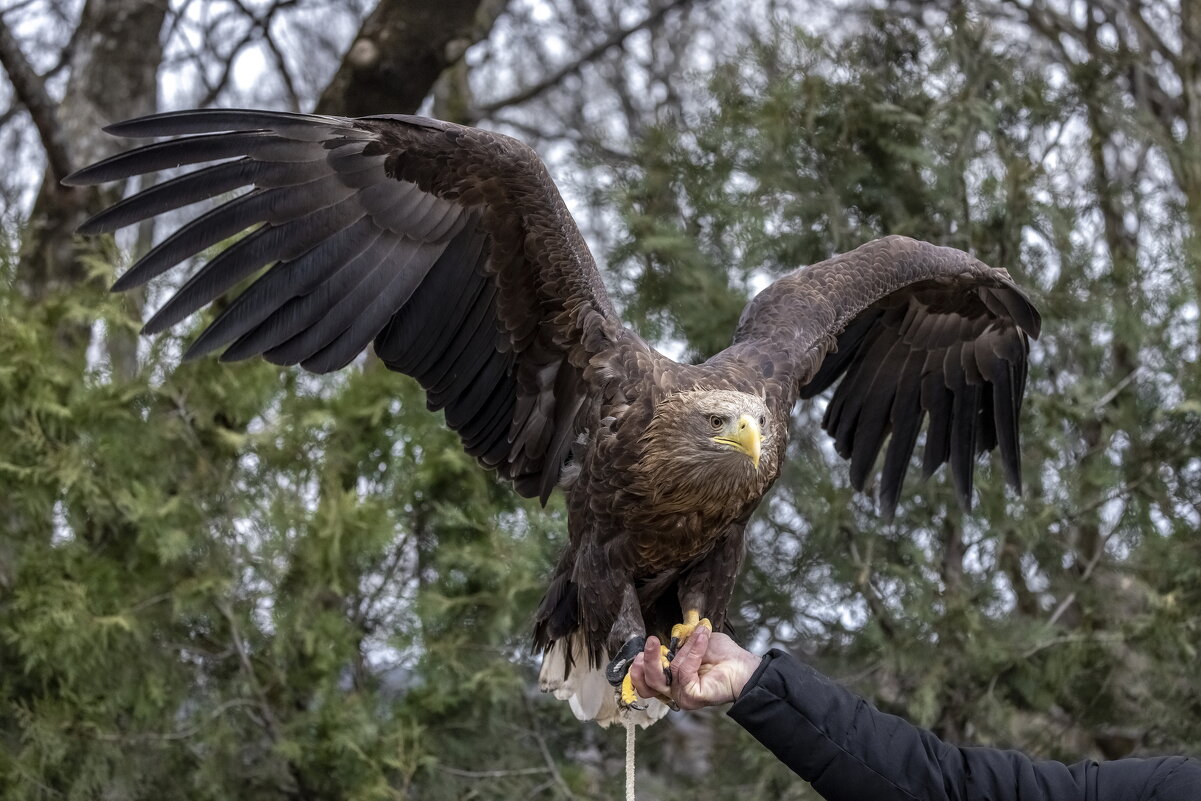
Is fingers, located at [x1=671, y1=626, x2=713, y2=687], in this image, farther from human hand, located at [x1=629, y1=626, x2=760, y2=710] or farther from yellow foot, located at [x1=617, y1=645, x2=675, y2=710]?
yellow foot, located at [x1=617, y1=645, x2=675, y2=710]

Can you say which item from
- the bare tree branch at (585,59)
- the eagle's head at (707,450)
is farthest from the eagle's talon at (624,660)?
the bare tree branch at (585,59)

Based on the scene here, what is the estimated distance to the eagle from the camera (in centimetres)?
328

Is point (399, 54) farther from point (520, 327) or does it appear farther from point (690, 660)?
point (690, 660)

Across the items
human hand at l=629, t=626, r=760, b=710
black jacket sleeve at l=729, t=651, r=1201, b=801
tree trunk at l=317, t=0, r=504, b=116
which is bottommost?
black jacket sleeve at l=729, t=651, r=1201, b=801

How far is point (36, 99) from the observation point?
20.4 ft

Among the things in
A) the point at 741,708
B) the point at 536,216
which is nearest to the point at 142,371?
the point at 536,216

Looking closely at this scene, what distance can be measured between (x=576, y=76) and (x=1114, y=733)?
6020 mm

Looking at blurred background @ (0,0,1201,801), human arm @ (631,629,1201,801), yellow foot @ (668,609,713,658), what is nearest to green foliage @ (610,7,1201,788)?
blurred background @ (0,0,1201,801)

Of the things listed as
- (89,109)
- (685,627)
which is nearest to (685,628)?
(685,627)

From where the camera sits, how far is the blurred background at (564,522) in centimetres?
534

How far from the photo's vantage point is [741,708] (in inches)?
92.7

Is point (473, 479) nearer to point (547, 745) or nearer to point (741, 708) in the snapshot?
point (547, 745)

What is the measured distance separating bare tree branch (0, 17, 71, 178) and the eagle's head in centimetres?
414

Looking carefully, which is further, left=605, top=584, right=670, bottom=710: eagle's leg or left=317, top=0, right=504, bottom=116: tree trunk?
left=317, top=0, right=504, bottom=116: tree trunk
